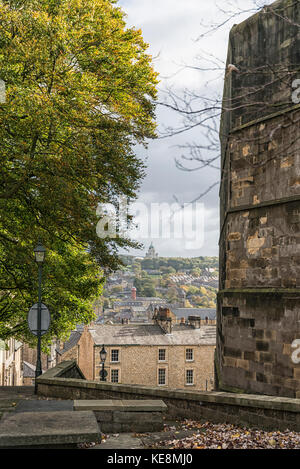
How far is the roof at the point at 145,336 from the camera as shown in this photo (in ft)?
150

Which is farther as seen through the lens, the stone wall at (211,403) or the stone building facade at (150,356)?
the stone building facade at (150,356)

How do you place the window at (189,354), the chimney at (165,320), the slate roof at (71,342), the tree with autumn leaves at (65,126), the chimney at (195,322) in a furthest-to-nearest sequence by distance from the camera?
1. the slate roof at (71,342)
2. the chimney at (195,322)
3. the chimney at (165,320)
4. the window at (189,354)
5. the tree with autumn leaves at (65,126)

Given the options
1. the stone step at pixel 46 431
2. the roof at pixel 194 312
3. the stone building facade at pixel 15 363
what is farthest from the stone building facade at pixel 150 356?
the stone step at pixel 46 431

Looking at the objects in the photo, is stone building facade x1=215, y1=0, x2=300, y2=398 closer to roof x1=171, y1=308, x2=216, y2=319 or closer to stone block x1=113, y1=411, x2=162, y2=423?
A: stone block x1=113, y1=411, x2=162, y2=423

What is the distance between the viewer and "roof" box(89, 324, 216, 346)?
45688mm

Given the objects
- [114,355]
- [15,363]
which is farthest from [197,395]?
[114,355]

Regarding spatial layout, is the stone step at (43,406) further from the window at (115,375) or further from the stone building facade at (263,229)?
the window at (115,375)

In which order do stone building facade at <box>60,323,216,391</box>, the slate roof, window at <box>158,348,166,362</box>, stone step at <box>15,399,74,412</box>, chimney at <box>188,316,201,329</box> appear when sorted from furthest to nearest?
the slate roof, chimney at <box>188,316,201,329</box>, window at <box>158,348,166,362</box>, stone building facade at <box>60,323,216,391</box>, stone step at <box>15,399,74,412</box>

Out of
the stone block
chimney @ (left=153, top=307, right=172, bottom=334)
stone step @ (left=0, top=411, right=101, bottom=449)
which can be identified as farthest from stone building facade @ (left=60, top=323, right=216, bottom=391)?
stone step @ (left=0, top=411, right=101, bottom=449)

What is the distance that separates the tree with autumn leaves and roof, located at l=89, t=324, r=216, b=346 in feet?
105

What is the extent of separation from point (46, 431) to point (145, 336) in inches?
1663

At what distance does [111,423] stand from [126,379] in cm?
3831

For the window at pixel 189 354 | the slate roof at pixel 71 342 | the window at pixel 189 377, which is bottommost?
the window at pixel 189 377
